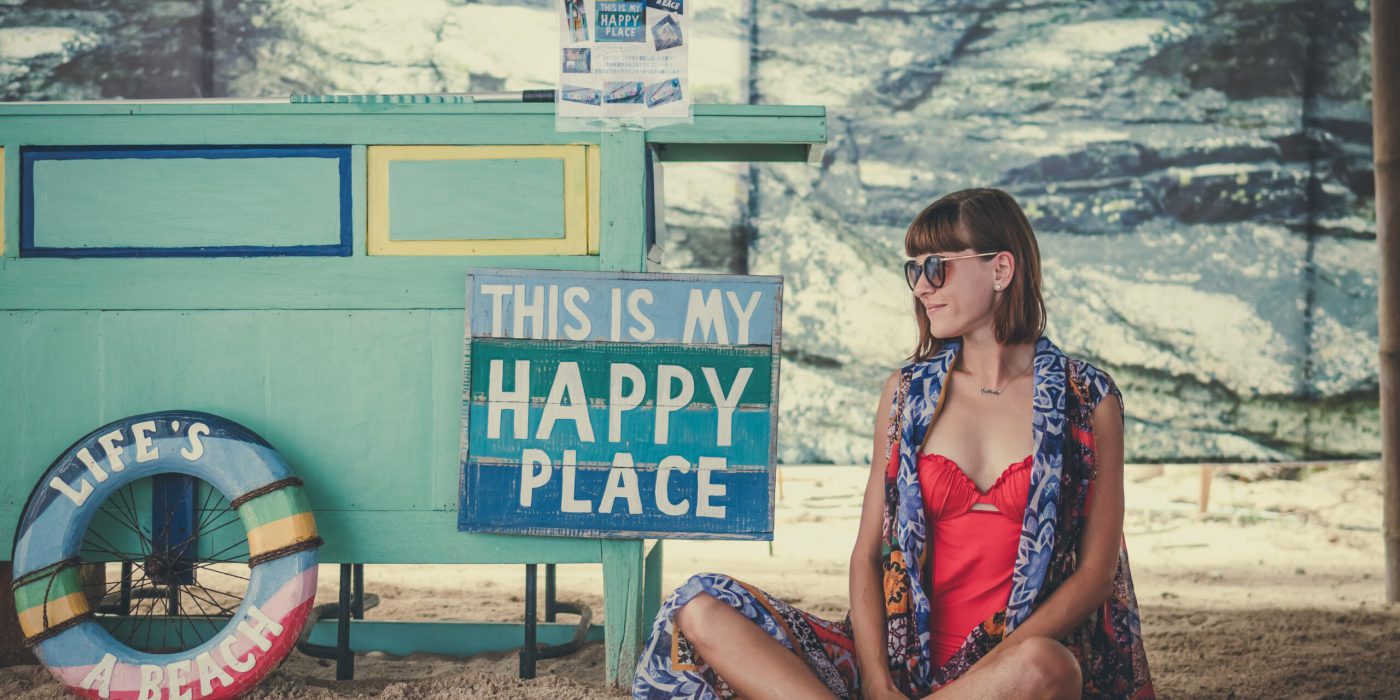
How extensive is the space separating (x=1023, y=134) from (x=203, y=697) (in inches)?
158

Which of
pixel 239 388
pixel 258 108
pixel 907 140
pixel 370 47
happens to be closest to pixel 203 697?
pixel 239 388

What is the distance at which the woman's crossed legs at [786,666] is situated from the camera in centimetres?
175

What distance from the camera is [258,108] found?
2.53m

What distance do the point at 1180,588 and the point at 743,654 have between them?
2.95 m

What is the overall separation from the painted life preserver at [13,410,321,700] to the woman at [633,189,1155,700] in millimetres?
827

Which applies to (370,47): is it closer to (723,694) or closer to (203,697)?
(203,697)

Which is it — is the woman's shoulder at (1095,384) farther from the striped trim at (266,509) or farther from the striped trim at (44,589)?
the striped trim at (44,589)

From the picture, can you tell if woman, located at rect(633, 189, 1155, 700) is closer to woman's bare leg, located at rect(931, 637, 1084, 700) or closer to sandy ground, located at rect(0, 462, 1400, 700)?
woman's bare leg, located at rect(931, 637, 1084, 700)

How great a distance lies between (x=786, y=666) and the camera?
6.24ft

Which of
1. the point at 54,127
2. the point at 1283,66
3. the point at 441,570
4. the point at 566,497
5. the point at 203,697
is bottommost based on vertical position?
the point at 441,570

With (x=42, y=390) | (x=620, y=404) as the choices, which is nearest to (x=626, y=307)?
(x=620, y=404)

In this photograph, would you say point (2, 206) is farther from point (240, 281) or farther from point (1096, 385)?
point (1096, 385)

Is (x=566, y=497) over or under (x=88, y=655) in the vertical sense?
over

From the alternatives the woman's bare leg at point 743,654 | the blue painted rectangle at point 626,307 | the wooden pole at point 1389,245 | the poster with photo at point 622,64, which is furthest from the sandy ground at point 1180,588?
the poster with photo at point 622,64
